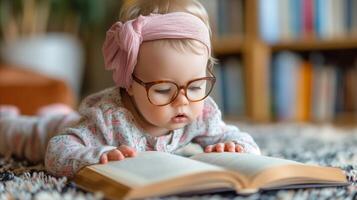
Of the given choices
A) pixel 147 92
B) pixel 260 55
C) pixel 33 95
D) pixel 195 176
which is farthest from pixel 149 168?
pixel 260 55

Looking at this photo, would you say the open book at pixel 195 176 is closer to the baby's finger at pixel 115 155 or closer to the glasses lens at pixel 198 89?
the baby's finger at pixel 115 155

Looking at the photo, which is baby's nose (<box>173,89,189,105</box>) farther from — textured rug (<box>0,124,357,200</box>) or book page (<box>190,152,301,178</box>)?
textured rug (<box>0,124,357,200</box>)

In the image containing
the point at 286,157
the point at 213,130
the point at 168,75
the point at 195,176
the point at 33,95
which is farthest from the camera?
the point at 33,95

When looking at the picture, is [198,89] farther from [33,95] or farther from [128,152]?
[33,95]

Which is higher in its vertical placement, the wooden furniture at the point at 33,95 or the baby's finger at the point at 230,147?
the baby's finger at the point at 230,147

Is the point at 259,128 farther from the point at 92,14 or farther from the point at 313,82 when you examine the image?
the point at 92,14

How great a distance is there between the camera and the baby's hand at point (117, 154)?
1.02 metres

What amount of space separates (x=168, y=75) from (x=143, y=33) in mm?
85

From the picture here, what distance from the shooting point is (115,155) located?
1.02 metres

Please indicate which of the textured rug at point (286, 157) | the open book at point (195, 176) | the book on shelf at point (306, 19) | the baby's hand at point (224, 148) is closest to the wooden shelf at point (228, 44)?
the book on shelf at point (306, 19)

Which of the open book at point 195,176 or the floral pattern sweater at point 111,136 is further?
the floral pattern sweater at point 111,136

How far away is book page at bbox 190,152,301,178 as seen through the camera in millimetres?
921

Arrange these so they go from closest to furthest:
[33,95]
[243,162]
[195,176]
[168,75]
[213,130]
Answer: [195,176] < [243,162] < [168,75] < [213,130] < [33,95]

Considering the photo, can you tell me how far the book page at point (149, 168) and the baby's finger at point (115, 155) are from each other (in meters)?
0.02
